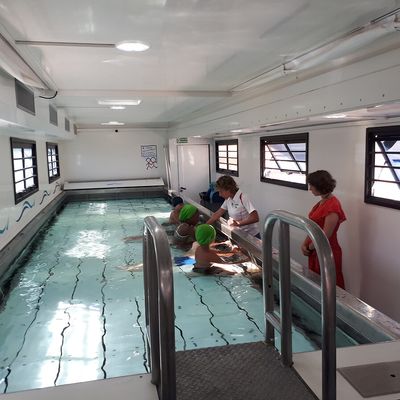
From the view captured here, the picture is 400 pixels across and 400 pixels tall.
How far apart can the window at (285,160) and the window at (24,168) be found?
14.8ft

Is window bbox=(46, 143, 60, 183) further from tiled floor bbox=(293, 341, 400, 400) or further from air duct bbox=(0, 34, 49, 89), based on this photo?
tiled floor bbox=(293, 341, 400, 400)

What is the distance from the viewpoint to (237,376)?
169cm

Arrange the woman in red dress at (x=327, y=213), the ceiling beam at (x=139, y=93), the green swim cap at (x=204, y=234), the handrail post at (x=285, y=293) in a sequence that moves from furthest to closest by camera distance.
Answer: the ceiling beam at (x=139, y=93)
the green swim cap at (x=204, y=234)
the woman in red dress at (x=327, y=213)
the handrail post at (x=285, y=293)

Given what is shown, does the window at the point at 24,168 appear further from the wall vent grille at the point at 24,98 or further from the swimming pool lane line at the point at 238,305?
the swimming pool lane line at the point at 238,305

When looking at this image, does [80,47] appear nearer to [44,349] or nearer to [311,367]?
[44,349]

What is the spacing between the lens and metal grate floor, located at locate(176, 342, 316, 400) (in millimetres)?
1561

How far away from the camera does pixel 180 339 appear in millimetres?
3318

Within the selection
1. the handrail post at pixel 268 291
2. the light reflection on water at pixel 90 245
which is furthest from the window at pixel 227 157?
the handrail post at pixel 268 291

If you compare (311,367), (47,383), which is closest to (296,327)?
(311,367)

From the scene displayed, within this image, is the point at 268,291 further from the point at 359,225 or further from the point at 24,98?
the point at 24,98

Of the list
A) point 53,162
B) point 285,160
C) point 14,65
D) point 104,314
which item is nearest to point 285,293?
point 104,314

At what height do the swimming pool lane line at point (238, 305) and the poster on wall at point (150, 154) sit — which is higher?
the poster on wall at point (150, 154)

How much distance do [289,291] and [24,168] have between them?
6429 mm

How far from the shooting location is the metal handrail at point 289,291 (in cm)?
135
